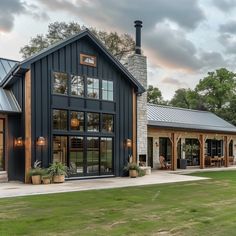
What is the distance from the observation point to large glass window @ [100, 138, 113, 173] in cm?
1527

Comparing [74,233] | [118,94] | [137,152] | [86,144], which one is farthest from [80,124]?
[74,233]

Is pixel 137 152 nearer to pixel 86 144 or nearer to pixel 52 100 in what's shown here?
pixel 86 144

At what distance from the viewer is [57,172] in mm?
13016

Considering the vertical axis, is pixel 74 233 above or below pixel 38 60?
below

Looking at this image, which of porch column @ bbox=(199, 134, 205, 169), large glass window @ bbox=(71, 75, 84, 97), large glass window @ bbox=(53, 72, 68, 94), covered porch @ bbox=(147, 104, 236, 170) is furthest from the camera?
porch column @ bbox=(199, 134, 205, 169)

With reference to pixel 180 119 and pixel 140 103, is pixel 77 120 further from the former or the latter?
pixel 180 119

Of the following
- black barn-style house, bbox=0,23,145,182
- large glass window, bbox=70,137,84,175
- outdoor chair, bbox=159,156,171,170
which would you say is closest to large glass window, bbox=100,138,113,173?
black barn-style house, bbox=0,23,145,182

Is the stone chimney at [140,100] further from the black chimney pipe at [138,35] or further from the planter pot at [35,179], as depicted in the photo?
the planter pot at [35,179]

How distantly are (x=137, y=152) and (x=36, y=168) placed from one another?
5586 mm

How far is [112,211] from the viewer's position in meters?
7.46

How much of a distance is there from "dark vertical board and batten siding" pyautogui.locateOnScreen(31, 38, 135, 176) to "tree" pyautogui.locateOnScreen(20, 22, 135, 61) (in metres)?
15.2

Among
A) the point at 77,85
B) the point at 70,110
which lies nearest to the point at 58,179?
the point at 70,110

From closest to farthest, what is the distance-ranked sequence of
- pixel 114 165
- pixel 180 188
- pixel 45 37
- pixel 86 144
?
pixel 180 188 < pixel 86 144 < pixel 114 165 < pixel 45 37

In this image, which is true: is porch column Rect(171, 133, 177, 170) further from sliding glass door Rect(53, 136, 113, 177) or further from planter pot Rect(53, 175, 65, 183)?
planter pot Rect(53, 175, 65, 183)
